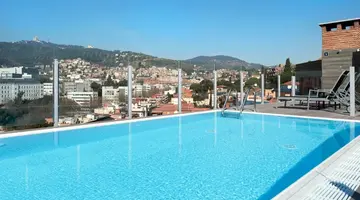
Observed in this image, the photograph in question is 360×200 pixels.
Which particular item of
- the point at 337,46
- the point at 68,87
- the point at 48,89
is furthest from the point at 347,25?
the point at 48,89

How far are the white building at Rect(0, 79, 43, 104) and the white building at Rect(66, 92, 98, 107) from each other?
0.65 metres

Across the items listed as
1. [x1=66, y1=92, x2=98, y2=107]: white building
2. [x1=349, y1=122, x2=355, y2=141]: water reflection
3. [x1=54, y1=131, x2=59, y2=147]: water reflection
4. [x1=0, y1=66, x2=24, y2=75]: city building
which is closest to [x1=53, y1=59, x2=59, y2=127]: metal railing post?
[x1=66, y1=92, x2=98, y2=107]: white building

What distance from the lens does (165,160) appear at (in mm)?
4117

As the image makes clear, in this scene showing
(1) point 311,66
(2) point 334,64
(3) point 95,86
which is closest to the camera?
(3) point 95,86

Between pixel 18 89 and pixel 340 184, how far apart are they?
5.57 metres

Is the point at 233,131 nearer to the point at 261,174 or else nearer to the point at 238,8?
the point at 261,174

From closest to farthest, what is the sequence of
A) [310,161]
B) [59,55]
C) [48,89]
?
[310,161] → [48,89] → [59,55]

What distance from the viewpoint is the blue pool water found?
2.93m

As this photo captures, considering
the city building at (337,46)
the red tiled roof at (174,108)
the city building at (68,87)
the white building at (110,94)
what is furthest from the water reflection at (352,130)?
the city building at (337,46)

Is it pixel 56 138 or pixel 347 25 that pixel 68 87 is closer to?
pixel 56 138

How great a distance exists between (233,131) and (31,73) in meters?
4.49

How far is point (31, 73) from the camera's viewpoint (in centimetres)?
596

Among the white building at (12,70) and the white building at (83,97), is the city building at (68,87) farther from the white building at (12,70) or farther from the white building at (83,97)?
the white building at (12,70)

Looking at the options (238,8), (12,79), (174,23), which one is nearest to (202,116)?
(12,79)
